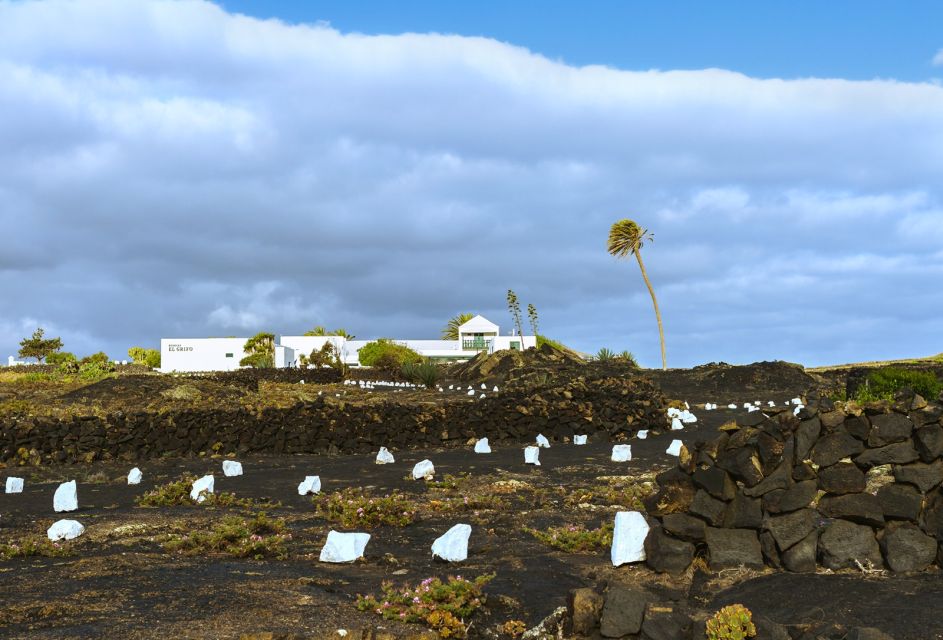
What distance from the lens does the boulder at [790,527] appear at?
7.04m

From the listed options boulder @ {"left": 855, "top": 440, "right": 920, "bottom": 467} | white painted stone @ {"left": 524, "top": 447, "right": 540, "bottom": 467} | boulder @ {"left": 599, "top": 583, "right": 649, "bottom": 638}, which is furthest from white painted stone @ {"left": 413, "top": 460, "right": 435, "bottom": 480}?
boulder @ {"left": 599, "top": 583, "right": 649, "bottom": 638}

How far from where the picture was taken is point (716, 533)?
722 cm

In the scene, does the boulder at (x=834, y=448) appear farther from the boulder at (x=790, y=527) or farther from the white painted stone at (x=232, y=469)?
the white painted stone at (x=232, y=469)

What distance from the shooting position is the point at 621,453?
14.1 metres

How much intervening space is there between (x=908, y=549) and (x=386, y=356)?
4680cm

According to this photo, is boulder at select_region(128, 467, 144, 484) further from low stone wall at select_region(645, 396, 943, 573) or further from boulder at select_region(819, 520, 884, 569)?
boulder at select_region(819, 520, 884, 569)

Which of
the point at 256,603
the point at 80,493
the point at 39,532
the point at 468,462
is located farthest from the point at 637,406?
the point at 256,603

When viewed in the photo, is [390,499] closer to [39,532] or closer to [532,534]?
[532,534]

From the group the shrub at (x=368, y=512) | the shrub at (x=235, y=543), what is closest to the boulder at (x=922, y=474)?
the shrub at (x=368, y=512)

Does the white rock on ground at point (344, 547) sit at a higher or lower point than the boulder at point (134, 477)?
lower

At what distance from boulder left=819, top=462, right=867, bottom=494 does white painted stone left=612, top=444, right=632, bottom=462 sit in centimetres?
685

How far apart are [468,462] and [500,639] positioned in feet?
30.2

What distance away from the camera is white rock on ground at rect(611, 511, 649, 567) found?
7363 millimetres

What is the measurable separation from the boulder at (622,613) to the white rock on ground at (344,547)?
311cm
